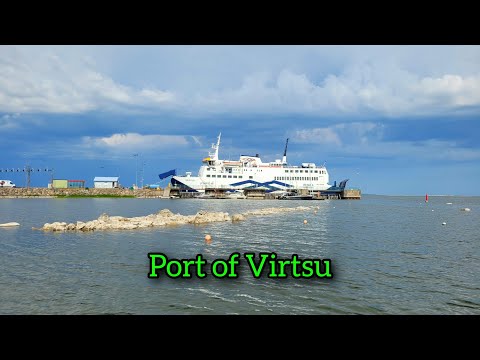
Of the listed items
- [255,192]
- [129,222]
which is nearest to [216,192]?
[255,192]

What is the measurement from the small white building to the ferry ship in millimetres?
33923

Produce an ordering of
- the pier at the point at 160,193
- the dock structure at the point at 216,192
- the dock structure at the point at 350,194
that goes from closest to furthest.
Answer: the dock structure at the point at 216,192 < the pier at the point at 160,193 < the dock structure at the point at 350,194

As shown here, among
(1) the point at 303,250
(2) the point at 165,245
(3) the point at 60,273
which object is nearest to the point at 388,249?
(1) the point at 303,250

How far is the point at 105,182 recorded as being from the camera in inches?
5620

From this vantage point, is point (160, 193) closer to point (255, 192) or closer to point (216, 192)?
point (216, 192)

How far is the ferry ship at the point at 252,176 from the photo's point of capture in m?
121

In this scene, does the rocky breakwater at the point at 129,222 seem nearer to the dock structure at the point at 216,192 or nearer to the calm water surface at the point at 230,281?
the calm water surface at the point at 230,281

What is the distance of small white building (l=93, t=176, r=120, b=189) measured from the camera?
14125cm

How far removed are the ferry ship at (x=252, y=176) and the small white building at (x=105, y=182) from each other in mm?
33923

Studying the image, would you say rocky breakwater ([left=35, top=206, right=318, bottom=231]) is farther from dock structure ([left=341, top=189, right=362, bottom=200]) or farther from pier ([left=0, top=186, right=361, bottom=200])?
dock structure ([left=341, top=189, right=362, bottom=200])

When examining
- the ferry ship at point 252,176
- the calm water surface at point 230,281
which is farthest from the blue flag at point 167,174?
the calm water surface at point 230,281

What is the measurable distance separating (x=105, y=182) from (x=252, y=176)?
210ft

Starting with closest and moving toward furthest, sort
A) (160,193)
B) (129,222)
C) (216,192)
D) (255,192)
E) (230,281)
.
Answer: (230,281), (129,222), (216,192), (255,192), (160,193)
